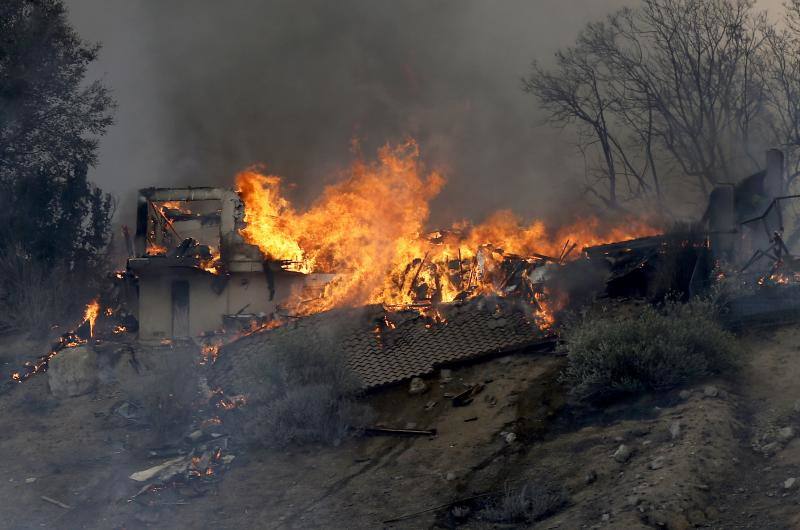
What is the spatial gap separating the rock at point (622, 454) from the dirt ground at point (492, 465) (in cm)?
4

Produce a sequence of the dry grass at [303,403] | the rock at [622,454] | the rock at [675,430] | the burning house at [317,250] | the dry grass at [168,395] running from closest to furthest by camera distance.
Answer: the rock at [622,454], the rock at [675,430], the dry grass at [303,403], the dry grass at [168,395], the burning house at [317,250]

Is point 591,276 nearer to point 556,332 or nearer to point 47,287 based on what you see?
point 556,332

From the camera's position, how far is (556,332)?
51.5 ft

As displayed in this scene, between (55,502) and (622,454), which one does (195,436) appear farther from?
(622,454)

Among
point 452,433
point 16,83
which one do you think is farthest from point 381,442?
point 16,83

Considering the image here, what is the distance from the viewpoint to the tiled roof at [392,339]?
15.7 m

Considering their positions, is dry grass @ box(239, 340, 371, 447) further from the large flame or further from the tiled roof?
the large flame

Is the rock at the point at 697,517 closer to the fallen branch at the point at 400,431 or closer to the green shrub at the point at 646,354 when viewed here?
the green shrub at the point at 646,354

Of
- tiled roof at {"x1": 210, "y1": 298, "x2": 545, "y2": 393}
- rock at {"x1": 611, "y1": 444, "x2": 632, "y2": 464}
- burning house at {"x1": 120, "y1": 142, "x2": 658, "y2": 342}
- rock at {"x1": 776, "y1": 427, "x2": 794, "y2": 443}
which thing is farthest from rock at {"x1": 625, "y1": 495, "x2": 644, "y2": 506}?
burning house at {"x1": 120, "y1": 142, "x2": 658, "y2": 342}

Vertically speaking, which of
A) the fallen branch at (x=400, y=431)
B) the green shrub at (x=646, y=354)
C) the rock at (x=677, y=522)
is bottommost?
Answer: the rock at (x=677, y=522)

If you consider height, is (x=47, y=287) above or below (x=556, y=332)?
above

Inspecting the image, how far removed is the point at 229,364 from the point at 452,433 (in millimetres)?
6013

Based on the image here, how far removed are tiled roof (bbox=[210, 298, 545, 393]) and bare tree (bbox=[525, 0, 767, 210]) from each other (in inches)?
494

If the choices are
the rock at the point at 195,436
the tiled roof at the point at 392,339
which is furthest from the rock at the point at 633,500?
the rock at the point at 195,436
